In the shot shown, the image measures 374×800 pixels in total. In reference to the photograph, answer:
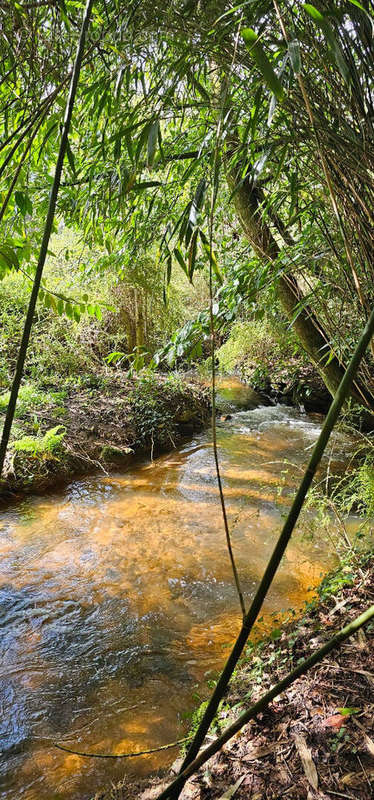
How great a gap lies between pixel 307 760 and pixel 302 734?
0.10m

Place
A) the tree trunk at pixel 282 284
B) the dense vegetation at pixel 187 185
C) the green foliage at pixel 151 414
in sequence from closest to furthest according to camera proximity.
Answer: the dense vegetation at pixel 187 185 < the tree trunk at pixel 282 284 < the green foliage at pixel 151 414

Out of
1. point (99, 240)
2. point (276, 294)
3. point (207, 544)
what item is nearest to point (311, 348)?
point (276, 294)

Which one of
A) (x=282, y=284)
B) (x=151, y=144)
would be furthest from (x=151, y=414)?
(x=151, y=144)

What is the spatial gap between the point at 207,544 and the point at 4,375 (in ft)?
12.8

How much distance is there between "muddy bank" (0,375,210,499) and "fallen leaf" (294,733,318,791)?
140 inches

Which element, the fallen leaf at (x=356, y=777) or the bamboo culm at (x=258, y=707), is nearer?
the bamboo culm at (x=258, y=707)

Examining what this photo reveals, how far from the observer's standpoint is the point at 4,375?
584 cm

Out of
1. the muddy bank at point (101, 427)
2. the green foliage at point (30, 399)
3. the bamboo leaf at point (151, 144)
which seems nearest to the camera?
the bamboo leaf at point (151, 144)

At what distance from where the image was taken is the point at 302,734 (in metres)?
1.33

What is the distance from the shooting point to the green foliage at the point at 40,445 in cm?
427

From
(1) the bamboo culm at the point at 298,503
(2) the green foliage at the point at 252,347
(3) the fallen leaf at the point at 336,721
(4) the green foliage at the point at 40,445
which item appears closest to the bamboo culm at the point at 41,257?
(1) the bamboo culm at the point at 298,503

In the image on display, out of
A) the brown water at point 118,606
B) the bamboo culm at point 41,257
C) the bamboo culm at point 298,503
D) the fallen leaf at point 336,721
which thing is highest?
the bamboo culm at point 41,257

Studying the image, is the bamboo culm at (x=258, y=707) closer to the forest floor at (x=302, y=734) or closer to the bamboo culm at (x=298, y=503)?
the bamboo culm at (x=298, y=503)

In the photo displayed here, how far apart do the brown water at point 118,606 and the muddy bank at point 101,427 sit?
28 centimetres
